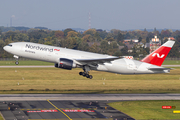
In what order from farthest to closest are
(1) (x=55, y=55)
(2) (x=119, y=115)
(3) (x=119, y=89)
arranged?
(3) (x=119, y=89) → (1) (x=55, y=55) → (2) (x=119, y=115)

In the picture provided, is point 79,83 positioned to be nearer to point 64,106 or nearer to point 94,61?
point 64,106

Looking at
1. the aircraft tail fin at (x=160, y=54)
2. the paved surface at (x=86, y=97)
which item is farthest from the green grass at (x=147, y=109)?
the aircraft tail fin at (x=160, y=54)

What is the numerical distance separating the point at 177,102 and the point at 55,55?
2768cm

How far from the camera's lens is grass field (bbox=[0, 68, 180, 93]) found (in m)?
73.0

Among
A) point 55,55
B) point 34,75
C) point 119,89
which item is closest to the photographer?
point 55,55

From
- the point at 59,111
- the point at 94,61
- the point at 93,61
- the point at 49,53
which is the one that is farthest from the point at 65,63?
the point at 59,111

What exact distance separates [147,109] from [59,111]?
16640 mm

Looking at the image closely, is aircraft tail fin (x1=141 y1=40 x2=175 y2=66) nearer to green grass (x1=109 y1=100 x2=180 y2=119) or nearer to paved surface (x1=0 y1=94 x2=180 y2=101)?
green grass (x1=109 y1=100 x2=180 y2=119)

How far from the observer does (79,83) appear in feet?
272

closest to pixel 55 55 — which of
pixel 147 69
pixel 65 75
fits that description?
pixel 147 69

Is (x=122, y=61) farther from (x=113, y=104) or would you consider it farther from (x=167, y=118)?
(x=167, y=118)

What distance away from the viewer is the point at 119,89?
74688 millimetres

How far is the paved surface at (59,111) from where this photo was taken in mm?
45344

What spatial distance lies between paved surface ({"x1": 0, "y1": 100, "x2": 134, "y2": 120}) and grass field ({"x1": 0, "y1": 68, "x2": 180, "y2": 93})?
1542 centimetres
